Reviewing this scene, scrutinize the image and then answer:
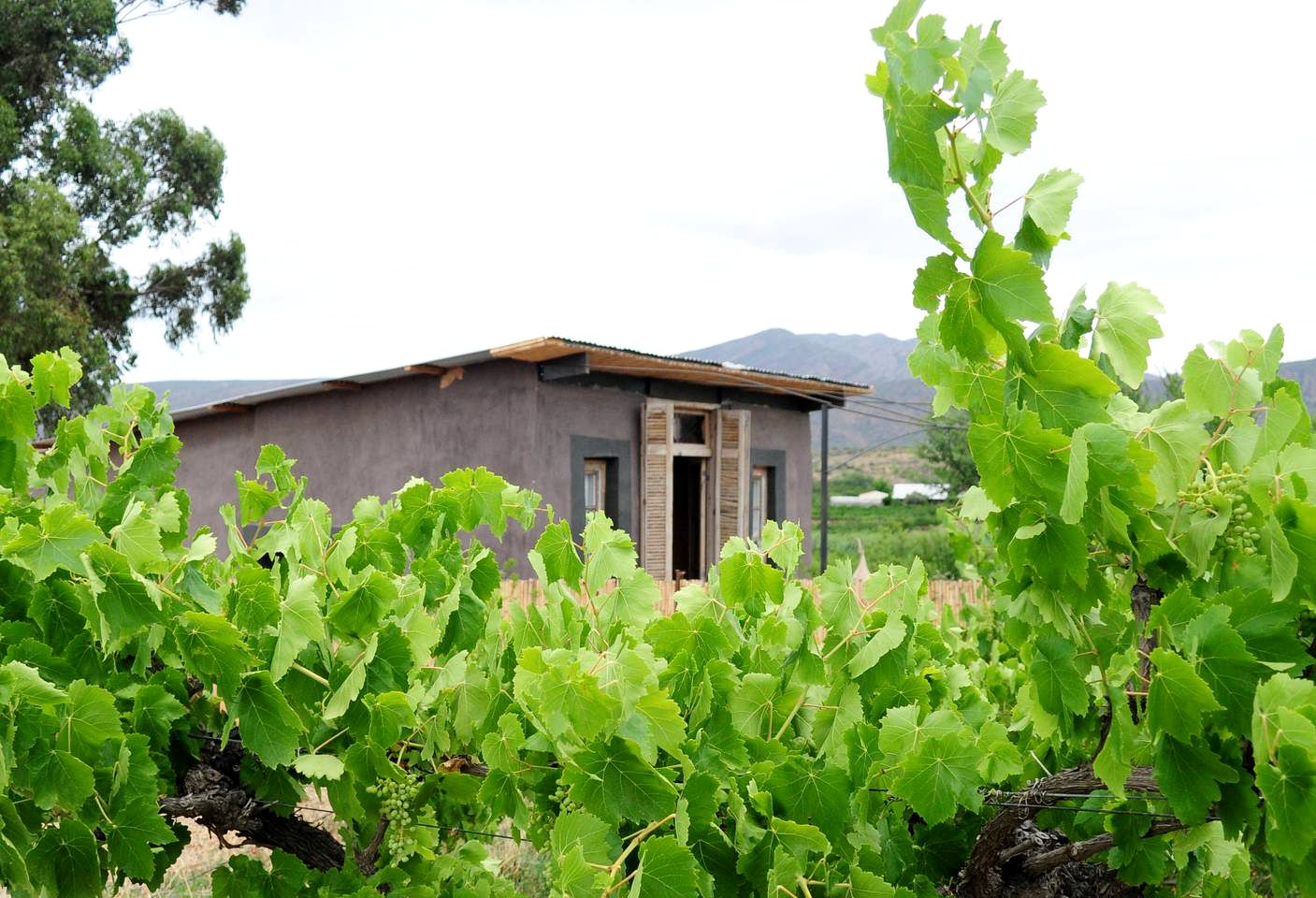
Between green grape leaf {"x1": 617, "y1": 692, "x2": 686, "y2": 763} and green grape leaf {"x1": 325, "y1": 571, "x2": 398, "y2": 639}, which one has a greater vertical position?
green grape leaf {"x1": 325, "y1": 571, "x2": 398, "y2": 639}

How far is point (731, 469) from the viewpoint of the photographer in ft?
40.1

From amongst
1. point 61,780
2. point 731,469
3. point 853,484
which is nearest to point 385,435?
point 731,469

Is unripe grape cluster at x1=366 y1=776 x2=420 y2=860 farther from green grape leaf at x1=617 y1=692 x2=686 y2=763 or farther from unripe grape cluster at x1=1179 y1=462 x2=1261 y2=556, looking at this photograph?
unripe grape cluster at x1=1179 y1=462 x2=1261 y2=556

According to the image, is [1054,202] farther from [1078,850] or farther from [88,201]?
[88,201]

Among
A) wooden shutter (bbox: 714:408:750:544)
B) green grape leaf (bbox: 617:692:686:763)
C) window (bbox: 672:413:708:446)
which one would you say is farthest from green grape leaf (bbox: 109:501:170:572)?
window (bbox: 672:413:708:446)

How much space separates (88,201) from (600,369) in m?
15.0

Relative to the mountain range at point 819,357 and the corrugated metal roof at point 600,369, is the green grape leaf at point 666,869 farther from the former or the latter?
the mountain range at point 819,357

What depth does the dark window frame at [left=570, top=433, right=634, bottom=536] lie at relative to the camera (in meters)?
10.6

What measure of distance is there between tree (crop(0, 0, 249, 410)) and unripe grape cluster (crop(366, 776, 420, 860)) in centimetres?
1832

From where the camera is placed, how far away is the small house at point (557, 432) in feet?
33.8

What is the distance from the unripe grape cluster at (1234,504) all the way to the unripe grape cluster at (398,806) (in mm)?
1267

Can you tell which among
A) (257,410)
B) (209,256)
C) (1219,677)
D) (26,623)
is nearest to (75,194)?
(209,256)

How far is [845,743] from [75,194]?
899 inches

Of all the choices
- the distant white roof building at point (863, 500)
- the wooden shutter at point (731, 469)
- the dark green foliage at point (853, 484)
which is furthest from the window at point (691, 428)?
the dark green foliage at point (853, 484)
